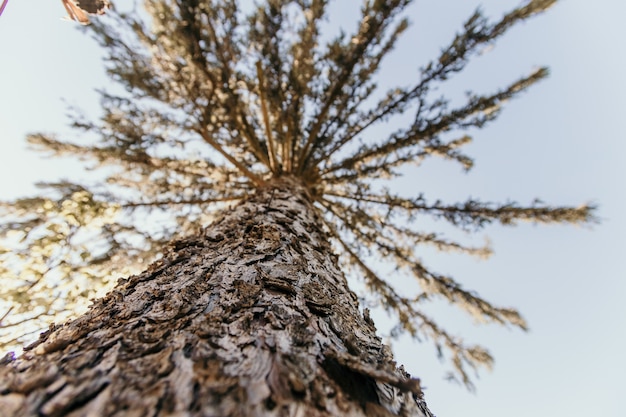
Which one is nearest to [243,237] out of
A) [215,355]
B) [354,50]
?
[215,355]

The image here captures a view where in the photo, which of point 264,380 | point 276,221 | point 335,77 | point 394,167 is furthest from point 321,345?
point 394,167

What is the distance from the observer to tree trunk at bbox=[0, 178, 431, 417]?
72 cm

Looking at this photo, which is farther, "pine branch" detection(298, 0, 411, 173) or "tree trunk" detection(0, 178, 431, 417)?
"pine branch" detection(298, 0, 411, 173)

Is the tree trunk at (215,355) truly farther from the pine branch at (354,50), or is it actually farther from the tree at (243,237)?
the pine branch at (354,50)

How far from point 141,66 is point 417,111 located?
390 cm

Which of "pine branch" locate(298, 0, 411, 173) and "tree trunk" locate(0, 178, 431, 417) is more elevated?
"pine branch" locate(298, 0, 411, 173)

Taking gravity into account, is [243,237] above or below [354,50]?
below

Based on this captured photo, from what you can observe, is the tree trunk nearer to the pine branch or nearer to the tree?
the tree

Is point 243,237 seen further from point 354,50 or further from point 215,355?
point 354,50

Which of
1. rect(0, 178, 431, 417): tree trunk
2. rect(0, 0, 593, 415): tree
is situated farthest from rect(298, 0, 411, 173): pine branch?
rect(0, 178, 431, 417): tree trunk

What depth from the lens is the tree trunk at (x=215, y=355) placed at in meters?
0.72

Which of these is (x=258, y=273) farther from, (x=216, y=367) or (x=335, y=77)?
(x=335, y=77)

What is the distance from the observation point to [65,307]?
2.61m

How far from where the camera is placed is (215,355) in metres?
0.89
